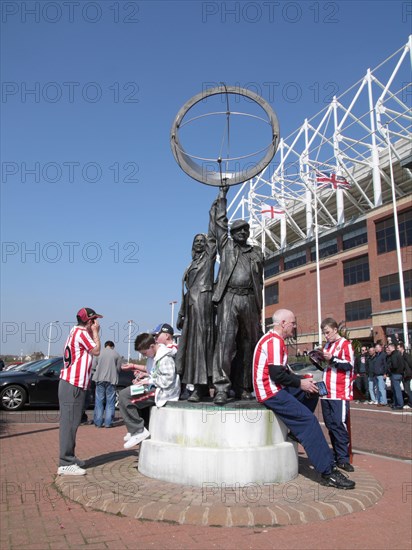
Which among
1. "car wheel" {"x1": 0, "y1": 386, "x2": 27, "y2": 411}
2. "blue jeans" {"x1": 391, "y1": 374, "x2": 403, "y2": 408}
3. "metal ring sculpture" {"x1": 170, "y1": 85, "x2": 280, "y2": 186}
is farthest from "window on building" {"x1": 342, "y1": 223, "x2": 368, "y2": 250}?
"metal ring sculpture" {"x1": 170, "y1": 85, "x2": 280, "y2": 186}

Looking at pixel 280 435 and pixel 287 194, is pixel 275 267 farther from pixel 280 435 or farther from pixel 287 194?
pixel 280 435

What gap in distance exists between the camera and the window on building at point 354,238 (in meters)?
49.8

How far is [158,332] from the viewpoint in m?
6.23

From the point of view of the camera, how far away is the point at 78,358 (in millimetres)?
5336

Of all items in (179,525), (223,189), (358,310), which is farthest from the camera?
(358,310)

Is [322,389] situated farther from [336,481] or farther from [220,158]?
[220,158]

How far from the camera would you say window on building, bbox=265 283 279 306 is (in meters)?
66.0

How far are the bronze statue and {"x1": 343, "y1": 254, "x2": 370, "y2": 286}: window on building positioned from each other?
152 feet

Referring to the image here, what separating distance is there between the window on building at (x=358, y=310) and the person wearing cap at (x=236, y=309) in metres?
45.5

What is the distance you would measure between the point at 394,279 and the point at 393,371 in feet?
103

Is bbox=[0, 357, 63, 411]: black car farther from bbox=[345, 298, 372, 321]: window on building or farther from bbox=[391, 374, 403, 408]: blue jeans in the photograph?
bbox=[345, 298, 372, 321]: window on building

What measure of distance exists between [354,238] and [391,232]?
755 centimetres

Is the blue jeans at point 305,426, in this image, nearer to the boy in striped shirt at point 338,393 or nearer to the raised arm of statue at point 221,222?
the boy in striped shirt at point 338,393

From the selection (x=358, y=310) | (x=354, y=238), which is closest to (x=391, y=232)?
(x=354, y=238)
